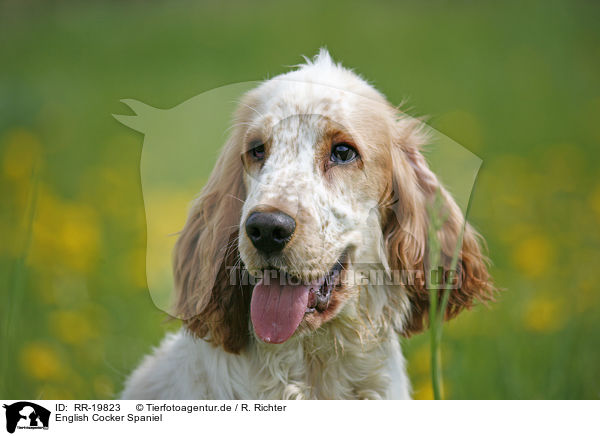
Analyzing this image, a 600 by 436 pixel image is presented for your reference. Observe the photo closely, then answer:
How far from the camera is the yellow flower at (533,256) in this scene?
3.71 meters

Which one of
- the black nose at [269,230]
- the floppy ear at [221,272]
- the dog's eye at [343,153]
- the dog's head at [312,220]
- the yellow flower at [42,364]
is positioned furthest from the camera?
the yellow flower at [42,364]

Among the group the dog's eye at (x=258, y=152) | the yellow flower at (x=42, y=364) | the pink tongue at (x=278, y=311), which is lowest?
the yellow flower at (x=42, y=364)

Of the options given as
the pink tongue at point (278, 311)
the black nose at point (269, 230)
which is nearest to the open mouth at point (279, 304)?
the pink tongue at point (278, 311)

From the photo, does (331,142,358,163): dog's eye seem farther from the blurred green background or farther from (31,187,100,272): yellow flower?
(31,187,100,272): yellow flower

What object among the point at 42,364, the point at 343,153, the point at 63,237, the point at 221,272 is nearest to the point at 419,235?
the point at 343,153

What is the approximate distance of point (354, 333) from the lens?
238cm

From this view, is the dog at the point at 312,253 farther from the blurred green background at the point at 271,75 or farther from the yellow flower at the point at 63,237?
the yellow flower at the point at 63,237

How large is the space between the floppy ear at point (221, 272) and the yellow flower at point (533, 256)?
6.81 ft

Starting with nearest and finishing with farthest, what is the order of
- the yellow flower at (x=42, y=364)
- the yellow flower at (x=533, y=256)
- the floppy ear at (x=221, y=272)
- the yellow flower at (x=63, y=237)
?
the floppy ear at (x=221, y=272), the yellow flower at (x=42, y=364), the yellow flower at (x=533, y=256), the yellow flower at (x=63, y=237)
